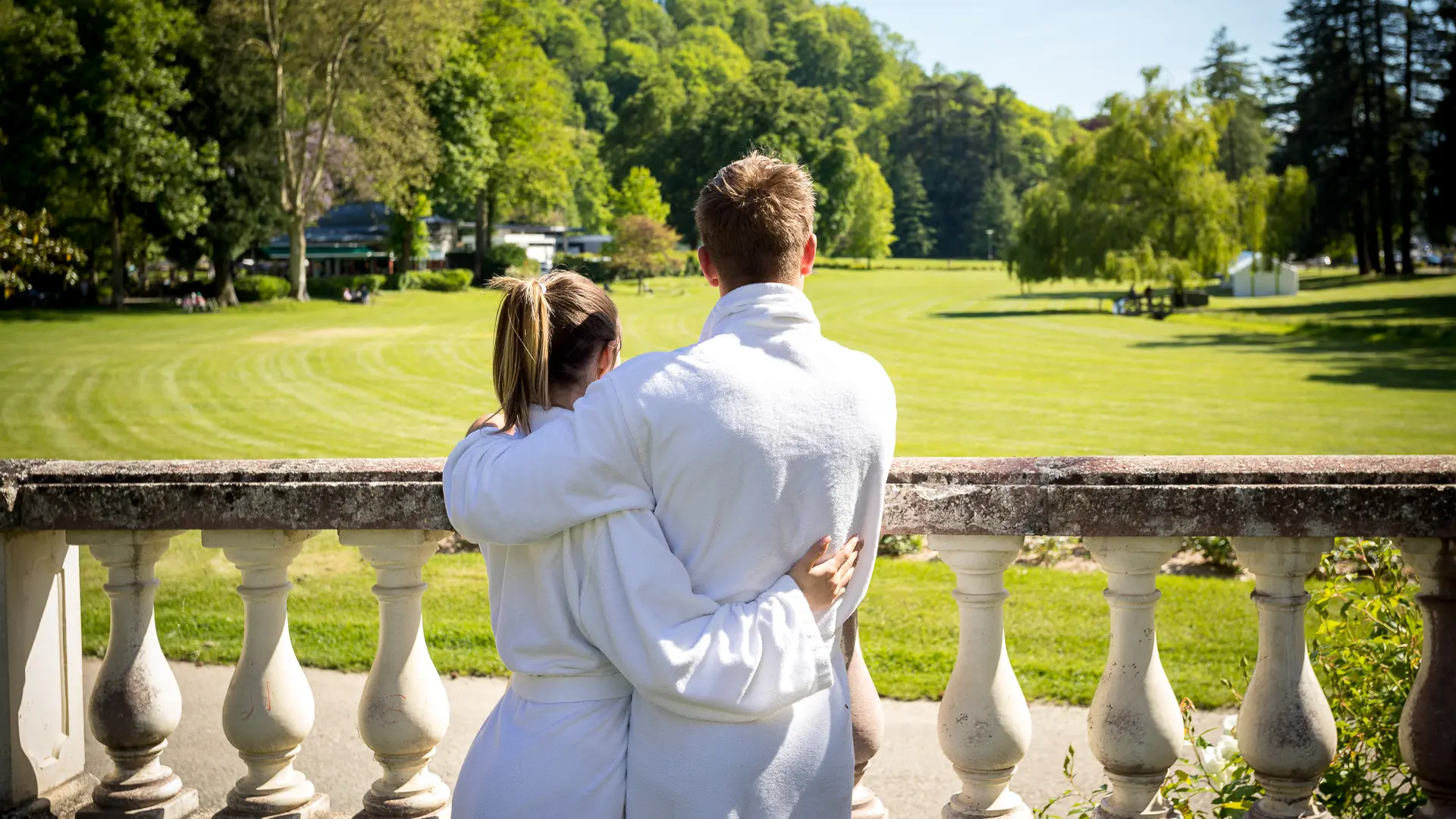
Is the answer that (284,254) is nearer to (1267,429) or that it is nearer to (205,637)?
(1267,429)

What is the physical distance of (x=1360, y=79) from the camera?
6034 cm

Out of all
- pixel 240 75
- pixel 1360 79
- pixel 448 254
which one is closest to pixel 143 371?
pixel 240 75

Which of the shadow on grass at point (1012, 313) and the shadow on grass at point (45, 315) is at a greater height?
the shadow on grass at point (45, 315)

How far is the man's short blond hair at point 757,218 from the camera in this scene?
194cm

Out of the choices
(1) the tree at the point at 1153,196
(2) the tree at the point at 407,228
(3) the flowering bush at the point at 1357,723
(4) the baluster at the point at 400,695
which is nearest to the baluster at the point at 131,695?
(4) the baluster at the point at 400,695

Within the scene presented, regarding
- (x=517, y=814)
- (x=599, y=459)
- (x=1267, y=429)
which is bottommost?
(x=1267, y=429)

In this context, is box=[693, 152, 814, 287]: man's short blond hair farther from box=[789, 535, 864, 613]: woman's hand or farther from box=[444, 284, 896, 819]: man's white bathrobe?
box=[789, 535, 864, 613]: woman's hand

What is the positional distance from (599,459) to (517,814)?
63cm

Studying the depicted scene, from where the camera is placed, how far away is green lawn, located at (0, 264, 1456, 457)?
19984 mm

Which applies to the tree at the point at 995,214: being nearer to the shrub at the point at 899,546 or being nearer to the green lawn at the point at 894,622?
the shrub at the point at 899,546

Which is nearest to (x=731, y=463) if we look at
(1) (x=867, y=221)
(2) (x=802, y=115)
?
(2) (x=802, y=115)

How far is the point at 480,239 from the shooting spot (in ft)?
211

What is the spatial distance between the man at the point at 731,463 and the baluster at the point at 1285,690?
107 cm

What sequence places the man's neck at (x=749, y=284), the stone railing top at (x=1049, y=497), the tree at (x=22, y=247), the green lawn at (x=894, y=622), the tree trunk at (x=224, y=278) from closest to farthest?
the man's neck at (x=749, y=284) → the stone railing top at (x=1049, y=497) → the green lawn at (x=894, y=622) → the tree at (x=22, y=247) → the tree trunk at (x=224, y=278)
